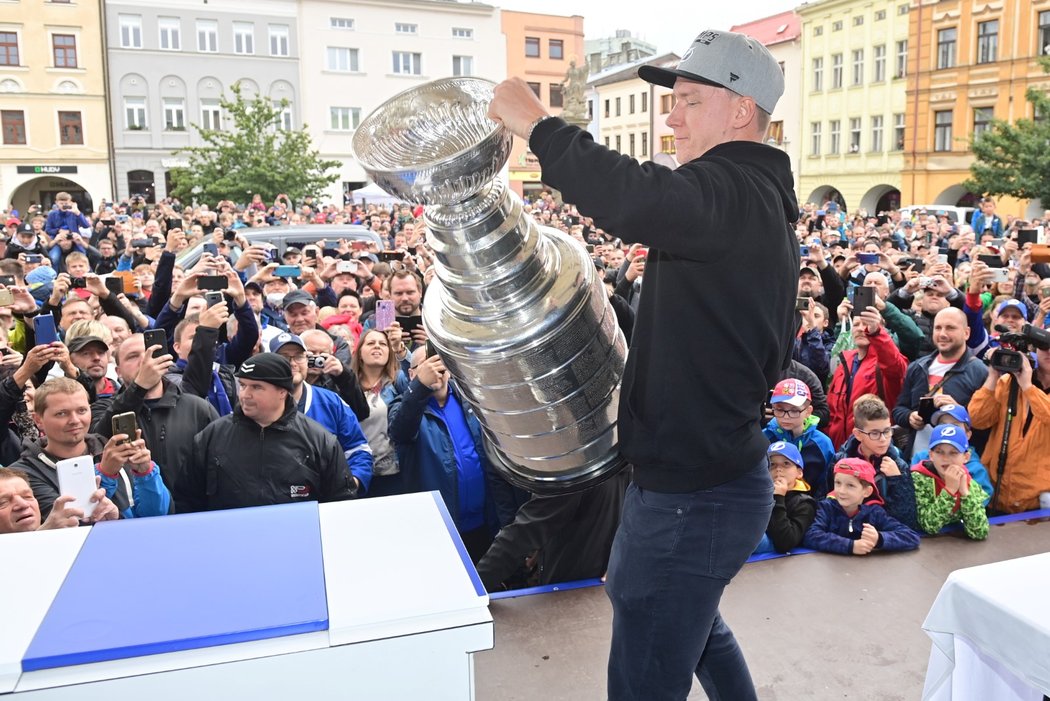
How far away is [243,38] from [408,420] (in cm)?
4060

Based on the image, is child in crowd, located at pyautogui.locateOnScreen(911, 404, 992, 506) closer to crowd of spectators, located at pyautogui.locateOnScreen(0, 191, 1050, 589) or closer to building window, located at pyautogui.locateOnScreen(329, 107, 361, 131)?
crowd of spectators, located at pyautogui.locateOnScreen(0, 191, 1050, 589)

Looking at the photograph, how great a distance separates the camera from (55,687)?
1.48 meters

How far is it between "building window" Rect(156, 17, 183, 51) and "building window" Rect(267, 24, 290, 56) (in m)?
3.95

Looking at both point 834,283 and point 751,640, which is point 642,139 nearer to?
point 834,283

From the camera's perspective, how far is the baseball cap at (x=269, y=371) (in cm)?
Result: 428

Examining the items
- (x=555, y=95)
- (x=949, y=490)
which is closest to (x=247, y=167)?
(x=949, y=490)

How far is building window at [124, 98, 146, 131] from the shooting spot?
38.7 m

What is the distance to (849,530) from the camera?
457 centimetres

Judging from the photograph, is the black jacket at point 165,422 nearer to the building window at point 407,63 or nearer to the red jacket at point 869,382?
the red jacket at point 869,382

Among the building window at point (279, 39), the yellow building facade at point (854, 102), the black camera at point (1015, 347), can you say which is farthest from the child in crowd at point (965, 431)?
the building window at point (279, 39)

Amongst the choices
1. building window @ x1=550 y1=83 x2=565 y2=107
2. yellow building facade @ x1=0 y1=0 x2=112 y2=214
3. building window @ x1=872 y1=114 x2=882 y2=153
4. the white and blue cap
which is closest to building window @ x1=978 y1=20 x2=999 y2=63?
building window @ x1=872 y1=114 x2=882 y2=153

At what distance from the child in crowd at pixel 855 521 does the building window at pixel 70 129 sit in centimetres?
4011

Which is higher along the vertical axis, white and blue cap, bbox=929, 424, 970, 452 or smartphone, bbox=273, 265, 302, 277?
smartphone, bbox=273, 265, 302, 277

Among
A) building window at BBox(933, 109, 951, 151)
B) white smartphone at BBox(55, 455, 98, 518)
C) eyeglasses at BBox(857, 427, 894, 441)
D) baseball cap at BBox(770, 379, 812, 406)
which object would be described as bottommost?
eyeglasses at BBox(857, 427, 894, 441)
